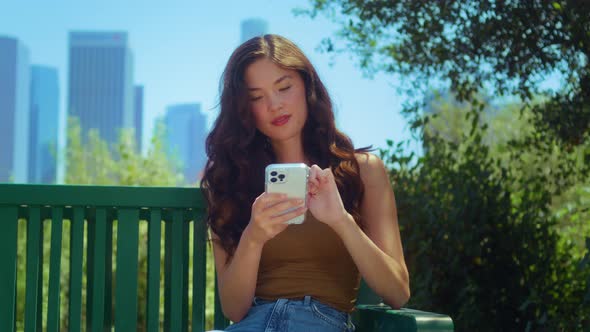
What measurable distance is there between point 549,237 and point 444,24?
145 cm

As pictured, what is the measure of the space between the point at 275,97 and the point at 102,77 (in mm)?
183140

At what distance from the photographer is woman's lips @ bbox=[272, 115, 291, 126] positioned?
270 centimetres

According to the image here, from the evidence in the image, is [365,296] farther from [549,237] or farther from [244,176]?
[549,237]

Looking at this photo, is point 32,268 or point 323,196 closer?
point 323,196

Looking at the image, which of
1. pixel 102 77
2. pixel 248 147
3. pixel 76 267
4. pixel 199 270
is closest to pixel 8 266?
pixel 76 267

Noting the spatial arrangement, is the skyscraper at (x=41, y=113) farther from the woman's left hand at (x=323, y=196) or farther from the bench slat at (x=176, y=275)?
the woman's left hand at (x=323, y=196)

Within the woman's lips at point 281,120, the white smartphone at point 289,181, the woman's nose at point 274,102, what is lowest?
the white smartphone at point 289,181

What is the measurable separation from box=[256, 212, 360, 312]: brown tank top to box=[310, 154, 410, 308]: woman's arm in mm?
164

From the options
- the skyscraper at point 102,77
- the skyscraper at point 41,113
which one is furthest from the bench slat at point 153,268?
the skyscraper at point 102,77

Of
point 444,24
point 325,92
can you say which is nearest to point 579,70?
point 444,24

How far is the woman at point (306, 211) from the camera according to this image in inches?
95.9

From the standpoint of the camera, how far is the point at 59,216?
2.91 m

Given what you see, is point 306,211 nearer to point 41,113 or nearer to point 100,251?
point 100,251

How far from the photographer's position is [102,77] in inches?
7018
